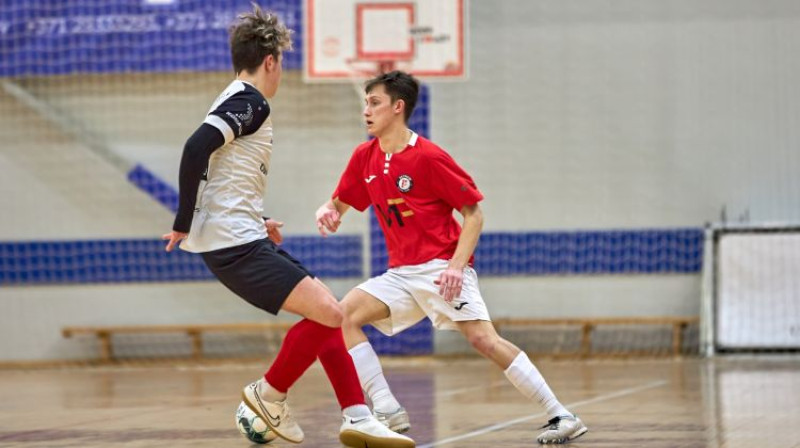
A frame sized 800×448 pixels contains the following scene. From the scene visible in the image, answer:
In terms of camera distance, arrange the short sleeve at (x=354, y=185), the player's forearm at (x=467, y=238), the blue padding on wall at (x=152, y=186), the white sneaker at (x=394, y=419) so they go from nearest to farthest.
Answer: the player's forearm at (x=467, y=238)
the white sneaker at (x=394, y=419)
the short sleeve at (x=354, y=185)
the blue padding on wall at (x=152, y=186)

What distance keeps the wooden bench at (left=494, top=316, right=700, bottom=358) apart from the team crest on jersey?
6704 mm

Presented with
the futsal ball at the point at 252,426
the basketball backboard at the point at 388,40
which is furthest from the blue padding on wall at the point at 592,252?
the futsal ball at the point at 252,426

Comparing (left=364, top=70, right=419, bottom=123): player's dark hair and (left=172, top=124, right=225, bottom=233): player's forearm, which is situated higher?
(left=364, top=70, right=419, bottom=123): player's dark hair

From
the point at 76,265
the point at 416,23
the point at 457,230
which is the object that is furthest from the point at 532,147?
the point at 457,230

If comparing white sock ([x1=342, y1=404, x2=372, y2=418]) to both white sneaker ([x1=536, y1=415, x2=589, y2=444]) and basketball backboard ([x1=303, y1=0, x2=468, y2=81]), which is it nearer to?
white sneaker ([x1=536, y1=415, x2=589, y2=444])

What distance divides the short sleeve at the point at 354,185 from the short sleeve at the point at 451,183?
488 millimetres

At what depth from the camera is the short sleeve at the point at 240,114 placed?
5016 millimetres

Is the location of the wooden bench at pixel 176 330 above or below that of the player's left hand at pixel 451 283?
below

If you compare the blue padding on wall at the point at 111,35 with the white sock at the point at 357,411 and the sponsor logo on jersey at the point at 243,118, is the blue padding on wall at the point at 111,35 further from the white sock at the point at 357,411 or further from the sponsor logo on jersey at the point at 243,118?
the white sock at the point at 357,411

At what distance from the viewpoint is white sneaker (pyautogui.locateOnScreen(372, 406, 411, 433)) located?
5.74 m

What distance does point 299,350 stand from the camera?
17.7 feet

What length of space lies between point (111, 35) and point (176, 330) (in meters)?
3.45

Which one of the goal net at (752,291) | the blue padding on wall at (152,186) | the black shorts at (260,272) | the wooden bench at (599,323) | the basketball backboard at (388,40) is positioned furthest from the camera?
the blue padding on wall at (152,186)

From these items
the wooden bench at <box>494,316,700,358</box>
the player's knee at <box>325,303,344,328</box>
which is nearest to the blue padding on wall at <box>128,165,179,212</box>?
the wooden bench at <box>494,316,700,358</box>
